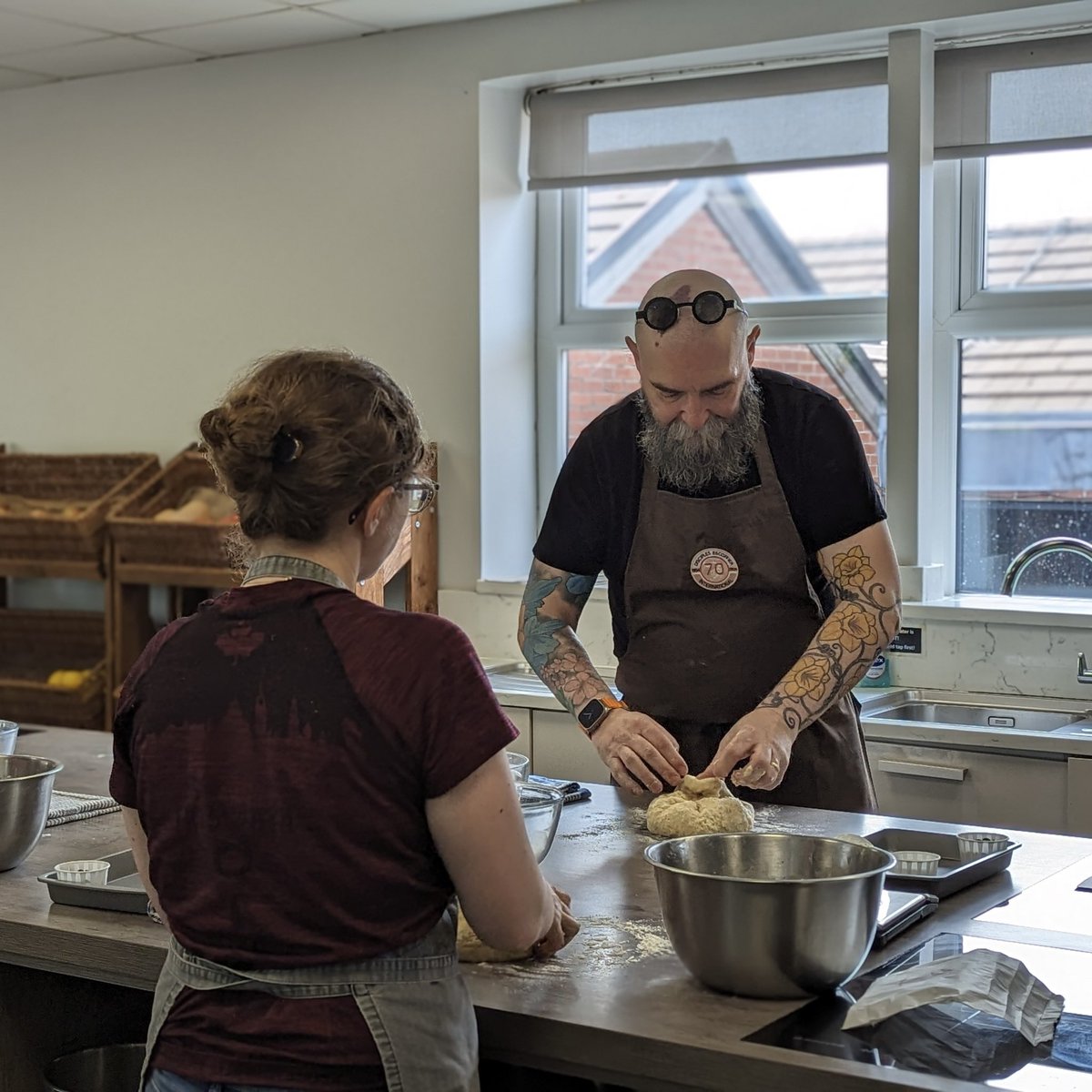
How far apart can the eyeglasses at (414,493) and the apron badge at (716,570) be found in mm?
1070

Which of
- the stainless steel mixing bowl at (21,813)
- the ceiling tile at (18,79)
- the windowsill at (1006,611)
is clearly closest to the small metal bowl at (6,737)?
the stainless steel mixing bowl at (21,813)

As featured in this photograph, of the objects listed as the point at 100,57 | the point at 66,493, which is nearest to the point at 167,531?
the point at 66,493

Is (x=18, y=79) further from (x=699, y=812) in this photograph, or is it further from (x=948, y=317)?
(x=699, y=812)

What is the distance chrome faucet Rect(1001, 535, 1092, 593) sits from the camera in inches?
137

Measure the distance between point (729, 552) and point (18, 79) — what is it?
342 cm

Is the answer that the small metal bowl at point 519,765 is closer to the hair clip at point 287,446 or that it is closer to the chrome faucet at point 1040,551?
the hair clip at point 287,446

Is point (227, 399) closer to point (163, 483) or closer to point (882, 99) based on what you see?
point (882, 99)

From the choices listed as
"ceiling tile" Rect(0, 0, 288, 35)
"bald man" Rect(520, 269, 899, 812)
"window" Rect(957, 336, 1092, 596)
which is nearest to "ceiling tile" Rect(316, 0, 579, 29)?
"ceiling tile" Rect(0, 0, 288, 35)

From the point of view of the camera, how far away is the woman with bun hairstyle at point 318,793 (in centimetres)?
133

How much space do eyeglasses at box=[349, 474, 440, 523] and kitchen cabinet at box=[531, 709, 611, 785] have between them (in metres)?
2.16

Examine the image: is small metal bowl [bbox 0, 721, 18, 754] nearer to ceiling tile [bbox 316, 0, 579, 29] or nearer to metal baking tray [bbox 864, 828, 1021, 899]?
metal baking tray [bbox 864, 828, 1021, 899]

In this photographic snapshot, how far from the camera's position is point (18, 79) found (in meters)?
4.84

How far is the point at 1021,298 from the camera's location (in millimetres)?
3814

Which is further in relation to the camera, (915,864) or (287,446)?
(915,864)
